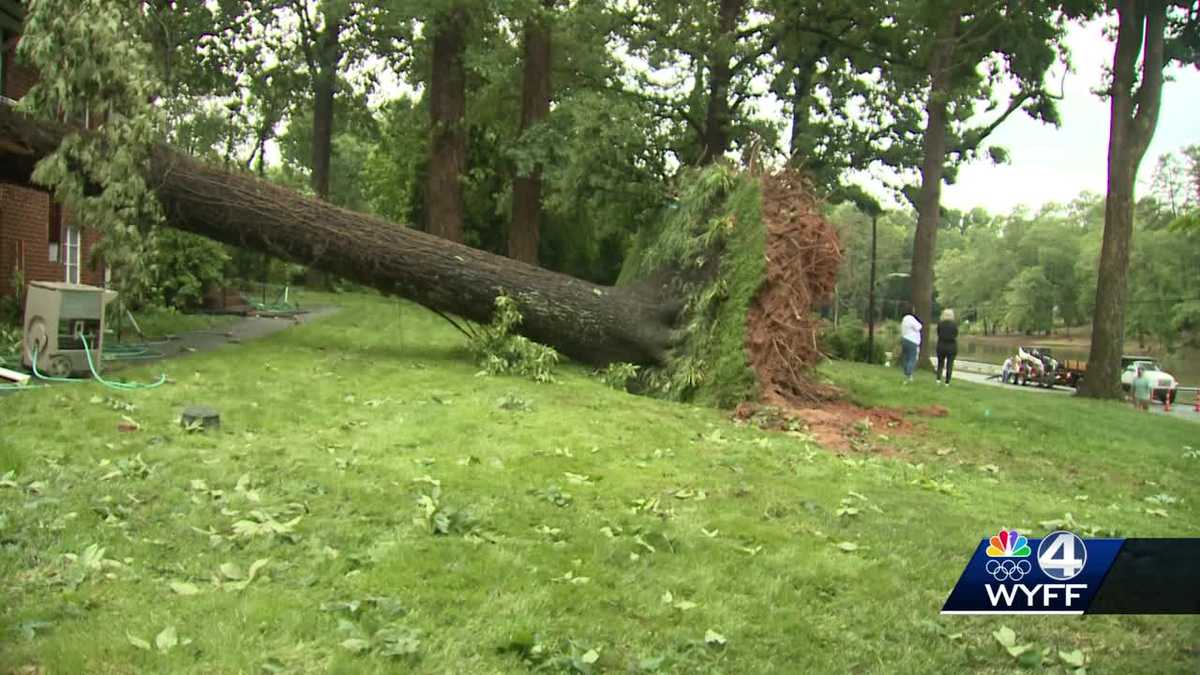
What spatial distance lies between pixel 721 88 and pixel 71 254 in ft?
50.1

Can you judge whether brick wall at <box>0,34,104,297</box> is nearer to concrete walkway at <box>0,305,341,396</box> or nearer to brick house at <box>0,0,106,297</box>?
brick house at <box>0,0,106,297</box>

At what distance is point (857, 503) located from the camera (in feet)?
17.5

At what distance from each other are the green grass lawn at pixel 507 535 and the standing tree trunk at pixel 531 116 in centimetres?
1060

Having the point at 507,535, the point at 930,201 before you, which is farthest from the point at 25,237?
the point at 930,201

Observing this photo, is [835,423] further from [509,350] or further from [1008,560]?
[1008,560]

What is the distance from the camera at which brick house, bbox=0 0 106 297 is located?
14.0 m

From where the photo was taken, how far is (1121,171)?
1550 centimetres

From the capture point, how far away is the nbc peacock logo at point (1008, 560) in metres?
1.81

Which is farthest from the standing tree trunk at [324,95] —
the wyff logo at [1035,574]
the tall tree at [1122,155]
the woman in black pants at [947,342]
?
the wyff logo at [1035,574]

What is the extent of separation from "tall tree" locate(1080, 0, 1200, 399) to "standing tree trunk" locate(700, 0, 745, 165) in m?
8.36

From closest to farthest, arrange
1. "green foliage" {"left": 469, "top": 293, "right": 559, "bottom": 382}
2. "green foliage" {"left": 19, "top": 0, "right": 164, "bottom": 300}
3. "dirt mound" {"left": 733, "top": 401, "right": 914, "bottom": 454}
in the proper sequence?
"dirt mound" {"left": 733, "top": 401, "right": 914, "bottom": 454} < "green foliage" {"left": 19, "top": 0, "right": 164, "bottom": 300} < "green foliage" {"left": 469, "top": 293, "right": 559, "bottom": 382}

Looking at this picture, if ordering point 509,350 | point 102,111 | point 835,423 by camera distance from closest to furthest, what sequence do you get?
point 835,423, point 102,111, point 509,350

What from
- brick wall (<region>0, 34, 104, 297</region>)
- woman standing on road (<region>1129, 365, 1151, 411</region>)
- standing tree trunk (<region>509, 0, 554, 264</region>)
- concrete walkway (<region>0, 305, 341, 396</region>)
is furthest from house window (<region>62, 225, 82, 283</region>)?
woman standing on road (<region>1129, 365, 1151, 411</region>)

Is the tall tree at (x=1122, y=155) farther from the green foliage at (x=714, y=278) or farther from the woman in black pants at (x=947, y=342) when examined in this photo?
the green foliage at (x=714, y=278)
